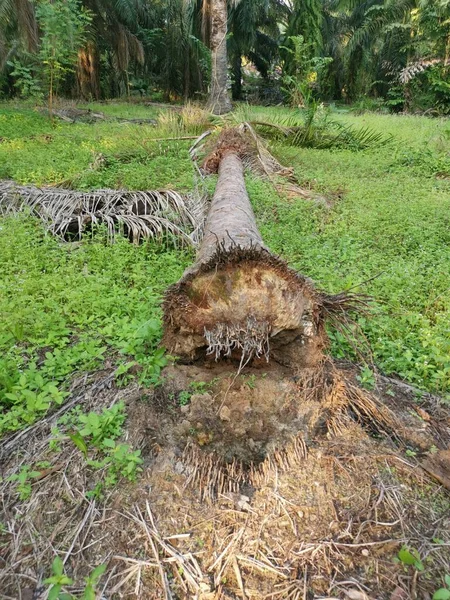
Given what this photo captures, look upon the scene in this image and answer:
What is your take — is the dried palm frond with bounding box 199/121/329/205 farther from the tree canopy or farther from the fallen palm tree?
the fallen palm tree

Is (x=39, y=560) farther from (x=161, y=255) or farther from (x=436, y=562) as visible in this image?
(x=161, y=255)

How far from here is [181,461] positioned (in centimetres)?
193

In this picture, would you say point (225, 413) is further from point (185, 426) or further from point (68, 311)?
point (68, 311)

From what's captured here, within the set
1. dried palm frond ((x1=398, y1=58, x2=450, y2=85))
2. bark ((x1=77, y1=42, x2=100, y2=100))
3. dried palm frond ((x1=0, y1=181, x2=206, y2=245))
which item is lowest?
dried palm frond ((x1=0, y1=181, x2=206, y2=245))

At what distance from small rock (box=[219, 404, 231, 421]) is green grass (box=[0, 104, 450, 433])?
41cm

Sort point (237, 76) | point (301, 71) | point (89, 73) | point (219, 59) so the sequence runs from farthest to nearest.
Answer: point (237, 76) < point (89, 73) < point (301, 71) < point (219, 59)

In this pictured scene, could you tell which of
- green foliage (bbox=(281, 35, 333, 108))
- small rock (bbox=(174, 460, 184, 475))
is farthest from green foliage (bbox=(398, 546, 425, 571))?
green foliage (bbox=(281, 35, 333, 108))

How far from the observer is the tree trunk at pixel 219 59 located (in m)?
11.7

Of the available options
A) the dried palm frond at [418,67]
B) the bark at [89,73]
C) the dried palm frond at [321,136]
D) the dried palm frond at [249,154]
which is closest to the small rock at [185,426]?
the dried palm frond at [249,154]

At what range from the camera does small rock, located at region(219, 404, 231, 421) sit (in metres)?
2.15

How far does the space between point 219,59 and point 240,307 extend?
40.3 ft

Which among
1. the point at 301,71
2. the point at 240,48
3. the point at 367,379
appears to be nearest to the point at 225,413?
the point at 367,379

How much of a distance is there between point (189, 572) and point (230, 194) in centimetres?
355

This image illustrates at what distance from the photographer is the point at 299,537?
1654 millimetres
